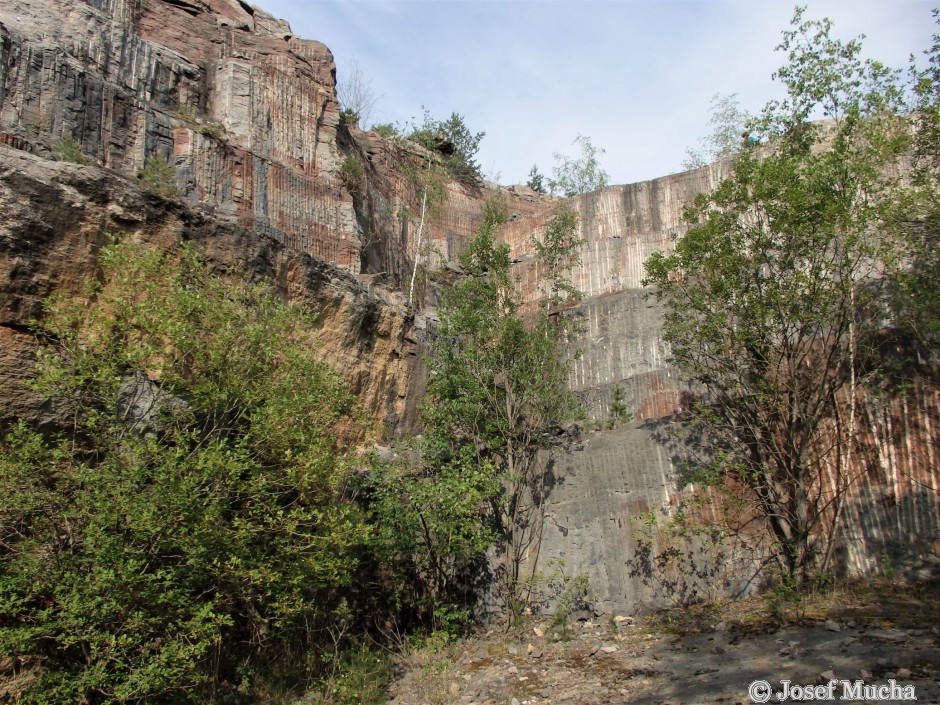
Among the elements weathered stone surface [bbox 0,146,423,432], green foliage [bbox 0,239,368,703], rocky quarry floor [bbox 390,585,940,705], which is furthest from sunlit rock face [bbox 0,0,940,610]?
rocky quarry floor [bbox 390,585,940,705]

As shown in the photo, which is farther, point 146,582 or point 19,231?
point 19,231

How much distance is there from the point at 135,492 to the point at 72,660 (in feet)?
6.81

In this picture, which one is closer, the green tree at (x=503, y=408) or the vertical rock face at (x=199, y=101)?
the green tree at (x=503, y=408)

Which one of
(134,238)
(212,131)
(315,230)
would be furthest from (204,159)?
(134,238)

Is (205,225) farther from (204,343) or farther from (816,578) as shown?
(816,578)

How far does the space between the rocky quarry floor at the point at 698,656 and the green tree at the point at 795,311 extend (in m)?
1.57

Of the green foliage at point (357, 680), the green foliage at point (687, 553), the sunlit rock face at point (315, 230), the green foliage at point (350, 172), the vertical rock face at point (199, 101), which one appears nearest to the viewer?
the green foliage at point (357, 680)

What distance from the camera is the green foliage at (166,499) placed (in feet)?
25.4

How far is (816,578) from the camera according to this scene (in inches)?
472

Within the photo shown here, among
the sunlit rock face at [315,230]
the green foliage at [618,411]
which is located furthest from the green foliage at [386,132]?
the green foliage at [618,411]

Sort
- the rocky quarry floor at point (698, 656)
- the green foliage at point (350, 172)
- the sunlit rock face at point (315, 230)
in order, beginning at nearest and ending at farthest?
the rocky quarry floor at point (698, 656) < the sunlit rock face at point (315, 230) < the green foliage at point (350, 172)

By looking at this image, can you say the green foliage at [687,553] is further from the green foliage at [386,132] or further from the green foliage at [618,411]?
the green foliage at [386,132]

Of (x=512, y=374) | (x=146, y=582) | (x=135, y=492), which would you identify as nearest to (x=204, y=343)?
(x=135, y=492)

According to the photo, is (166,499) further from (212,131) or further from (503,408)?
(212,131)
